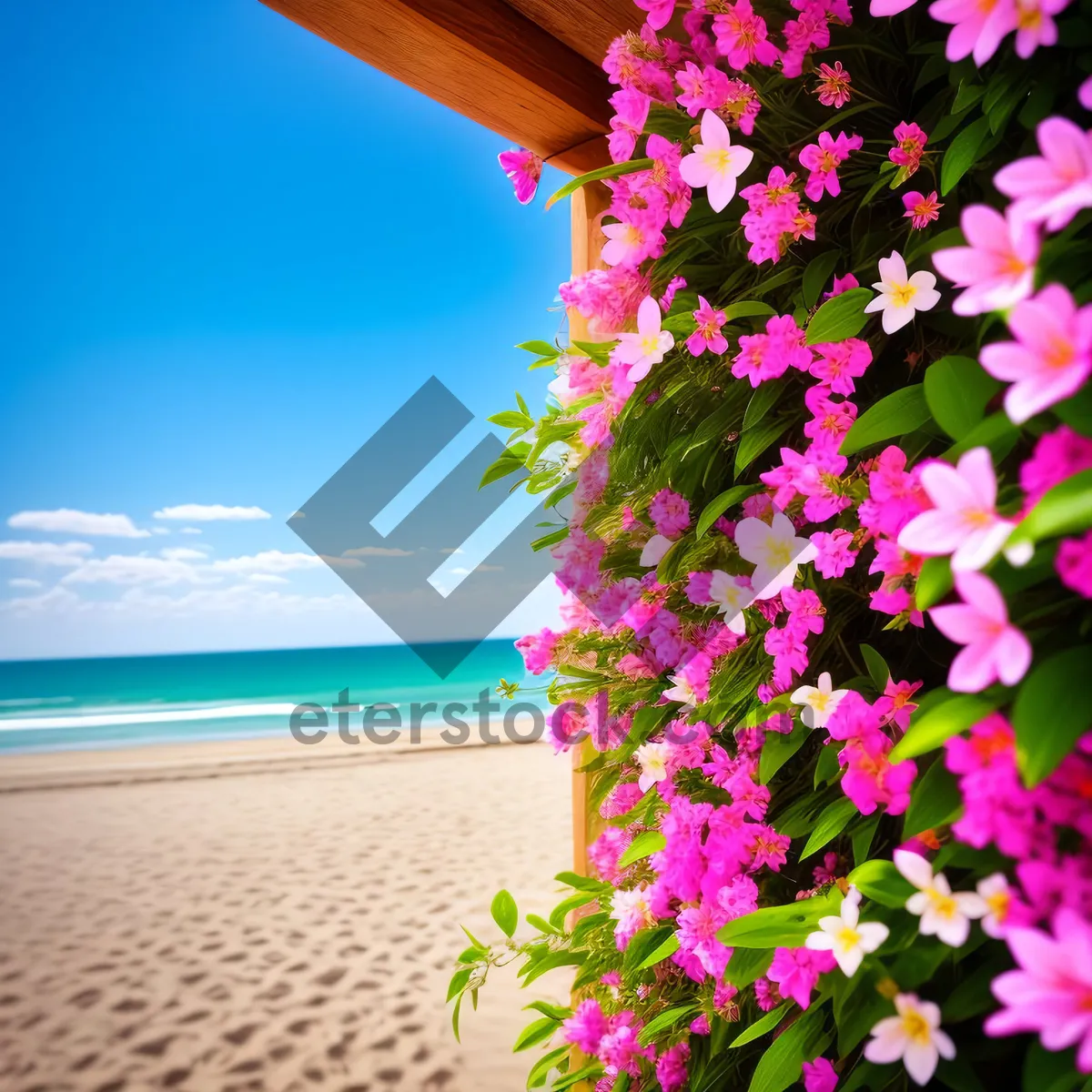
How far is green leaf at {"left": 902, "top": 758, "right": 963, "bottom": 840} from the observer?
1.55ft

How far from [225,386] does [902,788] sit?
30.8 metres

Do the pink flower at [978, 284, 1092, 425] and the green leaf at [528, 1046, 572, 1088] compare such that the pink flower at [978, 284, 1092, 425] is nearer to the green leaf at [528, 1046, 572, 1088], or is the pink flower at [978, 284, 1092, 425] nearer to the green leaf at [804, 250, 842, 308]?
the green leaf at [804, 250, 842, 308]

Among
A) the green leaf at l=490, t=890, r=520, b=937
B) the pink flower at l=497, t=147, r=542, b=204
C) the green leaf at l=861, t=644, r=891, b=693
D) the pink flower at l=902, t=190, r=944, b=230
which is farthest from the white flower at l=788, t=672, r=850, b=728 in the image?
the pink flower at l=497, t=147, r=542, b=204

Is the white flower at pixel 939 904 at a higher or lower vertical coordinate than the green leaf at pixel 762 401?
lower

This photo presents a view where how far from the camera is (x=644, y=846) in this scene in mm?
931

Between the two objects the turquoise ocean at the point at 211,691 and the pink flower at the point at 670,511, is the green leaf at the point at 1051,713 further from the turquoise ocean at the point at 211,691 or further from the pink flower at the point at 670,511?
the turquoise ocean at the point at 211,691

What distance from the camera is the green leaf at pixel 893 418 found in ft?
1.89

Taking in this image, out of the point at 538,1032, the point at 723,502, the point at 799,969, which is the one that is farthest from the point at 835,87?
the point at 538,1032

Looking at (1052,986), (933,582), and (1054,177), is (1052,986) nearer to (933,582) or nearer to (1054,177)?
(933,582)

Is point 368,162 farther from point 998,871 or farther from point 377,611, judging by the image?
point 998,871

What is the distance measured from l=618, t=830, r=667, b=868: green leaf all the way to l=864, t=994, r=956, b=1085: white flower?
1.38 ft

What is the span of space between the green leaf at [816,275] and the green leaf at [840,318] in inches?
2.8

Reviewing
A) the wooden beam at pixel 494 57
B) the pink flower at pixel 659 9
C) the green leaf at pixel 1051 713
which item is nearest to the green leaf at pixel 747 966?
the green leaf at pixel 1051 713

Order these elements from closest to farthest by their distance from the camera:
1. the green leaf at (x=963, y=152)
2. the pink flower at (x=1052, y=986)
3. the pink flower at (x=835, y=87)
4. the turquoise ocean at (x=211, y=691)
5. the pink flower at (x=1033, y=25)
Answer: the pink flower at (x=1052, y=986), the pink flower at (x=1033, y=25), the green leaf at (x=963, y=152), the pink flower at (x=835, y=87), the turquoise ocean at (x=211, y=691)
